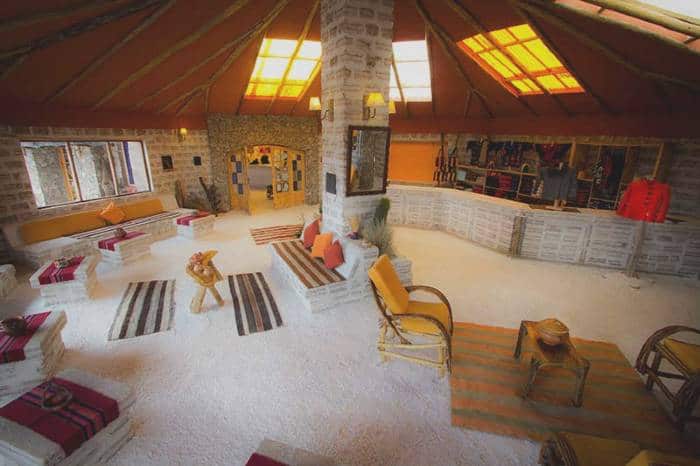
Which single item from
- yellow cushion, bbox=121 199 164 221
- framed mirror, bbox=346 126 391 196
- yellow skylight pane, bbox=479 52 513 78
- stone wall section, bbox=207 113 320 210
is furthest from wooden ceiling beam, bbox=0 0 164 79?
yellow skylight pane, bbox=479 52 513 78

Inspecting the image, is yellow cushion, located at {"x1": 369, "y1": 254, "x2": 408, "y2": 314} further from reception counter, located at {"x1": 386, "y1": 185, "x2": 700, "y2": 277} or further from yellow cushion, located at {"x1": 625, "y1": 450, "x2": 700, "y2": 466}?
reception counter, located at {"x1": 386, "y1": 185, "x2": 700, "y2": 277}

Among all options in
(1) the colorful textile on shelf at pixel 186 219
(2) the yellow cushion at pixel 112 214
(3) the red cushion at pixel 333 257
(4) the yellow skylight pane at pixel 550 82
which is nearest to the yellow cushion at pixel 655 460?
(3) the red cushion at pixel 333 257

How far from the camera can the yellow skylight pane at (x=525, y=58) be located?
A: 5.77m

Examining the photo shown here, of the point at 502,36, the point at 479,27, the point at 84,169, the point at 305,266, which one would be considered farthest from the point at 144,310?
the point at 84,169

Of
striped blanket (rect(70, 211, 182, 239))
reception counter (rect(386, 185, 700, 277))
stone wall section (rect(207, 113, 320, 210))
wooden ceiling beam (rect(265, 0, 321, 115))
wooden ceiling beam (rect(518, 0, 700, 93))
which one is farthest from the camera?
stone wall section (rect(207, 113, 320, 210))

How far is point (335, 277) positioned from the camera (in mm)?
4895

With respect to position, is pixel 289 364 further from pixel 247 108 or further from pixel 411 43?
pixel 247 108

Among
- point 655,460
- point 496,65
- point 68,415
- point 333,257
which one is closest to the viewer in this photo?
point 655,460

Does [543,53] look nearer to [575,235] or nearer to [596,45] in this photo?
[596,45]

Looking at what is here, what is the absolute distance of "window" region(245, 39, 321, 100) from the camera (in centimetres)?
688

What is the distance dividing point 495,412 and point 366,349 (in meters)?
1.45

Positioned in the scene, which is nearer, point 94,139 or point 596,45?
point 596,45

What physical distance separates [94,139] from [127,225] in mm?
2043

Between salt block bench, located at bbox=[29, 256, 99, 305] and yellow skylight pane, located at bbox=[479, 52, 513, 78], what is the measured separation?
792 centimetres
